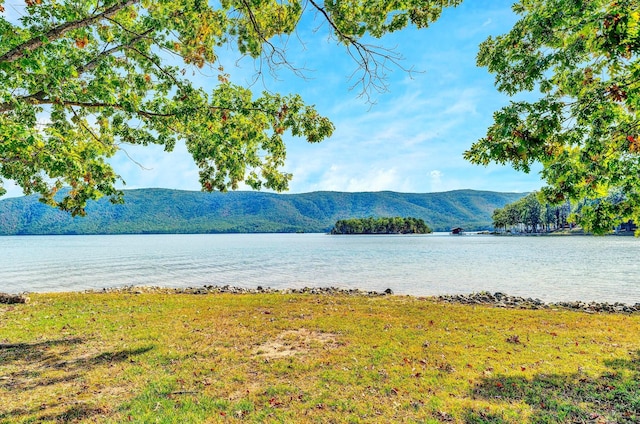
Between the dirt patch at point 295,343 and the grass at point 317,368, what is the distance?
→ 68mm

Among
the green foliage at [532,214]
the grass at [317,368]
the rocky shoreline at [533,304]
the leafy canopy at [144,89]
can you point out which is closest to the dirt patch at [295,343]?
the grass at [317,368]

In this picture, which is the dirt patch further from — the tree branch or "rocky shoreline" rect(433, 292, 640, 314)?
"rocky shoreline" rect(433, 292, 640, 314)

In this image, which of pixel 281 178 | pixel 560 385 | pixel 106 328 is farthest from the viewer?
pixel 106 328

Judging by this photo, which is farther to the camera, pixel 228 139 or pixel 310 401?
pixel 228 139

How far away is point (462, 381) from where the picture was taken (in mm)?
7867

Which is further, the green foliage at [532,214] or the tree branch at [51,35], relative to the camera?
the green foliage at [532,214]

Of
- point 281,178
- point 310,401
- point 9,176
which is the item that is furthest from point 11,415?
point 281,178

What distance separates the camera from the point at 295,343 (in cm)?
1095

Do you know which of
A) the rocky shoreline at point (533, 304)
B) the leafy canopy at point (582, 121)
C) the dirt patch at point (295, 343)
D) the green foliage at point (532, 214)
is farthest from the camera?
the green foliage at point (532, 214)

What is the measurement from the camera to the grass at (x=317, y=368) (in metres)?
6.57

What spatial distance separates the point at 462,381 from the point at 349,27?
28.4ft

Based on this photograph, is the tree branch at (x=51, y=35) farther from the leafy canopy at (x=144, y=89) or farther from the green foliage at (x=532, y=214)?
the green foliage at (x=532, y=214)

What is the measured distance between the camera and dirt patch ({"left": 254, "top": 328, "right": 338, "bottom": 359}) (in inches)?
396

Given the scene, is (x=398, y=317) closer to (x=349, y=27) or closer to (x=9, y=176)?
(x=349, y=27)
